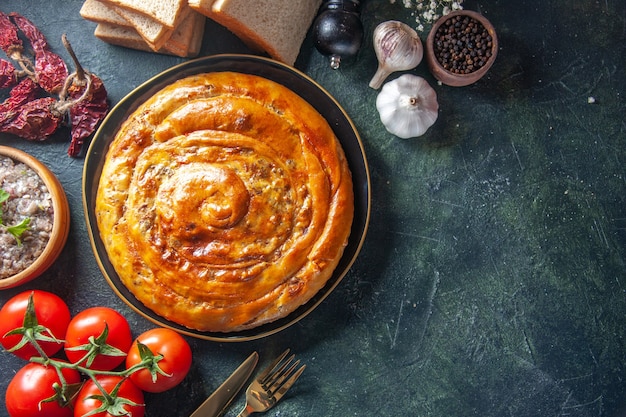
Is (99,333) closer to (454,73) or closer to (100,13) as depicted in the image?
(100,13)

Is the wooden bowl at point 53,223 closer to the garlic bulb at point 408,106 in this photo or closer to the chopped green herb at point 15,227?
the chopped green herb at point 15,227

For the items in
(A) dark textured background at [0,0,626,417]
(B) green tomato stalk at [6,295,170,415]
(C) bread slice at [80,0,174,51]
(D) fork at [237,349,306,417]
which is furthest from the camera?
(A) dark textured background at [0,0,626,417]

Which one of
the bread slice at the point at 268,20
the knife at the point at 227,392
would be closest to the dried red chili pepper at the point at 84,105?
the bread slice at the point at 268,20

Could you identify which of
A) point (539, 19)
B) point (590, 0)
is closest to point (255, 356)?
point (539, 19)

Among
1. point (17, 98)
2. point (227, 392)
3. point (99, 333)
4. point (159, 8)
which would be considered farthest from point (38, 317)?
point (159, 8)

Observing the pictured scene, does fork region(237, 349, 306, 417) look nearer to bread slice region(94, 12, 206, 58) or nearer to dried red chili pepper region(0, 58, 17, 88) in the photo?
bread slice region(94, 12, 206, 58)

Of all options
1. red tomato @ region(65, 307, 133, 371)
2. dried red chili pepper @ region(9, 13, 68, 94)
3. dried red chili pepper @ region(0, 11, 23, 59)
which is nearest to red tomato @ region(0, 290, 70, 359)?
red tomato @ region(65, 307, 133, 371)
